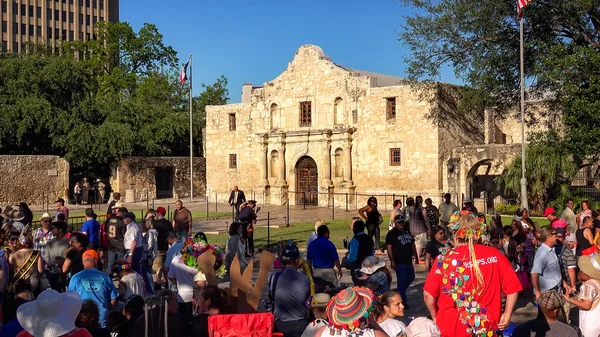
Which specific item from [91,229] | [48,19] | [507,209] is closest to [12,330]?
[91,229]

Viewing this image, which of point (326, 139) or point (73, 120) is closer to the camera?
point (326, 139)

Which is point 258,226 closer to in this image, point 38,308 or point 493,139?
point 493,139

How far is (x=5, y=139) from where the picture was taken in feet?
123

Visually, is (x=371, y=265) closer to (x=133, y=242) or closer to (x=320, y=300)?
(x=320, y=300)

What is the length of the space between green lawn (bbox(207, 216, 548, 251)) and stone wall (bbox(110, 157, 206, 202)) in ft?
52.0

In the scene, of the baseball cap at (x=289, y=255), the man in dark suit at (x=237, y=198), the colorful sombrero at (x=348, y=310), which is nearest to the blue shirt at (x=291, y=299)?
the baseball cap at (x=289, y=255)

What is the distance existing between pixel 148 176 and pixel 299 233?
19441 mm

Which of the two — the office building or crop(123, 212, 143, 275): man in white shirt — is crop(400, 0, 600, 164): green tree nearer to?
crop(123, 212, 143, 275): man in white shirt

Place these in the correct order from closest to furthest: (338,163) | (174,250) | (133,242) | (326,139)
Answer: (174,250), (133,242), (326,139), (338,163)

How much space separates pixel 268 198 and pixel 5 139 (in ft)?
47.6

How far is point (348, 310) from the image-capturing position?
497 cm

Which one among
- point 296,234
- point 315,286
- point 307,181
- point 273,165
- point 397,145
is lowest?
point 296,234

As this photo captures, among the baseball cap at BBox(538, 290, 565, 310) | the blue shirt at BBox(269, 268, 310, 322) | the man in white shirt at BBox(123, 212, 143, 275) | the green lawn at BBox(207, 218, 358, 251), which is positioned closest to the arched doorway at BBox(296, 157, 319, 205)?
the green lawn at BBox(207, 218, 358, 251)

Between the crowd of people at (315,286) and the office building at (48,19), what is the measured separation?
78.1 meters
